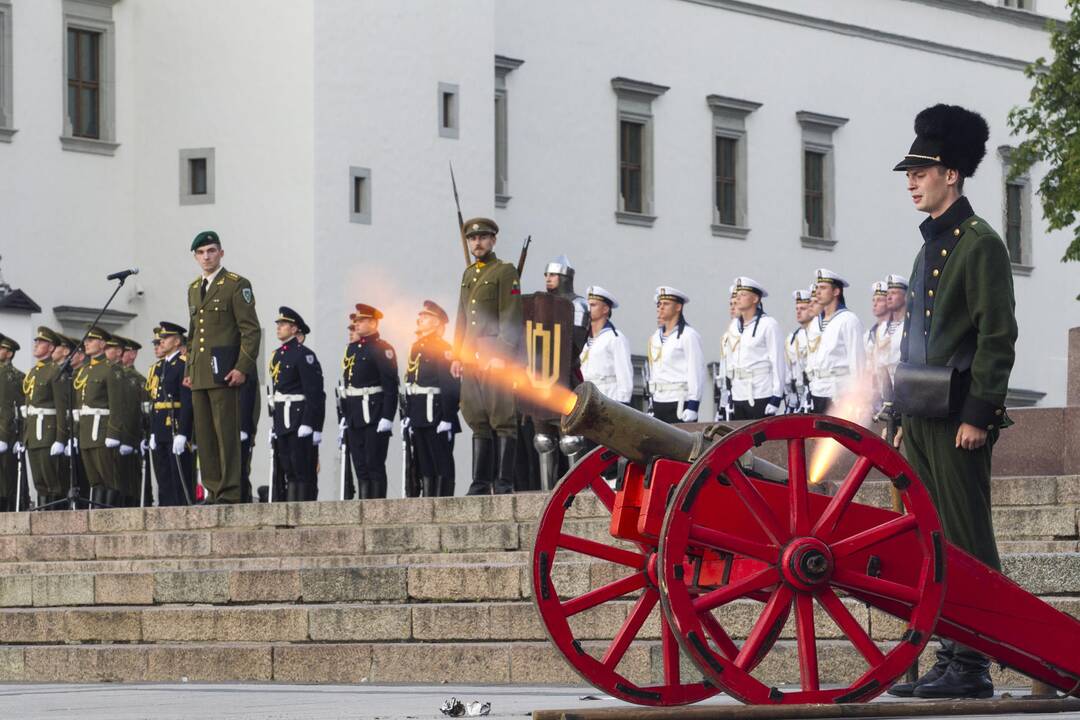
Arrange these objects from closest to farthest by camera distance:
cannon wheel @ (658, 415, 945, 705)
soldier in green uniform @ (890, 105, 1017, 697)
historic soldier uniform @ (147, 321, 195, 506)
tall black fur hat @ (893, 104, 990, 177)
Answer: cannon wheel @ (658, 415, 945, 705) < soldier in green uniform @ (890, 105, 1017, 697) < tall black fur hat @ (893, 104, 990, 177) < historic soldier uniform @ (147, 321, 195, 506)

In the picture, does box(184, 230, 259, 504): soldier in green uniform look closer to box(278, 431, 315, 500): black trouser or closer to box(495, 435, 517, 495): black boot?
box(495, 435, 517, 495): black boot

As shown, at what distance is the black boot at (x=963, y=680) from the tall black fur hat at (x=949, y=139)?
1.66 m

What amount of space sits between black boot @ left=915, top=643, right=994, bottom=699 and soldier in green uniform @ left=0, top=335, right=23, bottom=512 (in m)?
19.8

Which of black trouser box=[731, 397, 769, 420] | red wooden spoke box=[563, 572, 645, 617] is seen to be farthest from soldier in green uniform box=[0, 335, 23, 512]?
red wooden spoke box=[563, 572, 645, 617]

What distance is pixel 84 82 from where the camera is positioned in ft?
115

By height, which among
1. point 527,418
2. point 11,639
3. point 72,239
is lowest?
point 11,639

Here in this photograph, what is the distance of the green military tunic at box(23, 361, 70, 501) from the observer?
2619 cm

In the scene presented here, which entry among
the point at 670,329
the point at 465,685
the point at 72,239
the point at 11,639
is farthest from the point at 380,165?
the point at 465,685

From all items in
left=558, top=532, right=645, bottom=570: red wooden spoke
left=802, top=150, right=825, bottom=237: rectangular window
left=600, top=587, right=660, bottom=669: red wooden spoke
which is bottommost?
left=600, top=587, right=660, bottom=669: red wooden spoke

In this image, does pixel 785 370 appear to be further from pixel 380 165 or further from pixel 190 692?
pixel 380 165

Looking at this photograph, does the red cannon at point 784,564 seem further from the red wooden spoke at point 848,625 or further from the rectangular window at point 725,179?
the rectangular window at point 725,179

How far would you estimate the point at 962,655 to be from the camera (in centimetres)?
867

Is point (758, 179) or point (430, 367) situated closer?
point (430, 367)

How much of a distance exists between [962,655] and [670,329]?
44.3 ft
